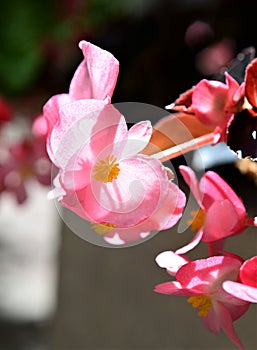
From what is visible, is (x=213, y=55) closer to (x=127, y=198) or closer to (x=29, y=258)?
(x=127, y=198)

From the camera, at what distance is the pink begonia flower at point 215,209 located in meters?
0.39

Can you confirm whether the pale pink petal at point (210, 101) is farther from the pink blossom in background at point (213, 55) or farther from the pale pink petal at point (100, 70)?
the pink blossom in background at point (213, 55)

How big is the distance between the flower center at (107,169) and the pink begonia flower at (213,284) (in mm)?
56

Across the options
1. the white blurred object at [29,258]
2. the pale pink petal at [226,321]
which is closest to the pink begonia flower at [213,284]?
the pale pink petal at [226,321]

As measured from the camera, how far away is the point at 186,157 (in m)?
0.43

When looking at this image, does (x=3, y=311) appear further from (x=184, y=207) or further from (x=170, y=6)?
(x=184, y=207)

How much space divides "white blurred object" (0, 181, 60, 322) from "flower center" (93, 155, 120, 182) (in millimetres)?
1071

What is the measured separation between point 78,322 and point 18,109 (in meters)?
0.49

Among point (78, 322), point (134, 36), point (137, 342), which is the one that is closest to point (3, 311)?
point (78, 322)

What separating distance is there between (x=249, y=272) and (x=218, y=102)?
0.10m

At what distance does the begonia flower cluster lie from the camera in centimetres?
35

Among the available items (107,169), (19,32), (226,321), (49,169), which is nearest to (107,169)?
(107,169)

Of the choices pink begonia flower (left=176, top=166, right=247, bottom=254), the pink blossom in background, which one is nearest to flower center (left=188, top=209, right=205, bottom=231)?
pink begonia flower (left=176, top=166, right=247, bottom=254)

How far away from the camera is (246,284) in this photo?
35 cm
